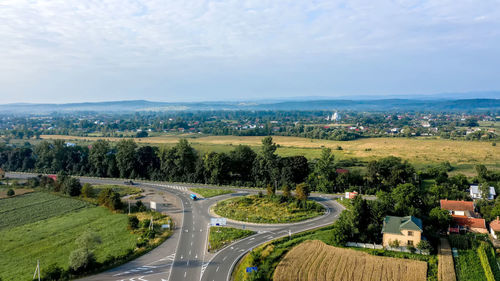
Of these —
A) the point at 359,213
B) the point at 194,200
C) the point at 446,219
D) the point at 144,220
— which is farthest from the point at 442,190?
the point at 144,220

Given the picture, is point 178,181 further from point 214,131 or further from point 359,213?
point 214,131

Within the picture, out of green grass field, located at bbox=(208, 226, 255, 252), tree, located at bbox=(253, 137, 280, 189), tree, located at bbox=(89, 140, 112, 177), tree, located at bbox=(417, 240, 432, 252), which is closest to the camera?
tree, located at bbox=(417, 240, 432, 252)

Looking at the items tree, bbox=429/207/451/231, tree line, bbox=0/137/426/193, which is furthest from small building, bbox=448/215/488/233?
tree line, bbox=0/137/426/193

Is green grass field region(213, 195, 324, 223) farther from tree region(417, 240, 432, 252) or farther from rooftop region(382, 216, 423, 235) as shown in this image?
tree region(417, 240, 432, 252)

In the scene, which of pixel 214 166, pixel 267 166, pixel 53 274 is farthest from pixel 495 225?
pixel 53 274

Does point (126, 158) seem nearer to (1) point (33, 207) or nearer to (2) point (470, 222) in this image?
(1) point (33, 207)

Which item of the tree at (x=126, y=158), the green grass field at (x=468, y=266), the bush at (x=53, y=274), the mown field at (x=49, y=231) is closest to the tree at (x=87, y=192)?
the mown field at (x=49, y=231)
